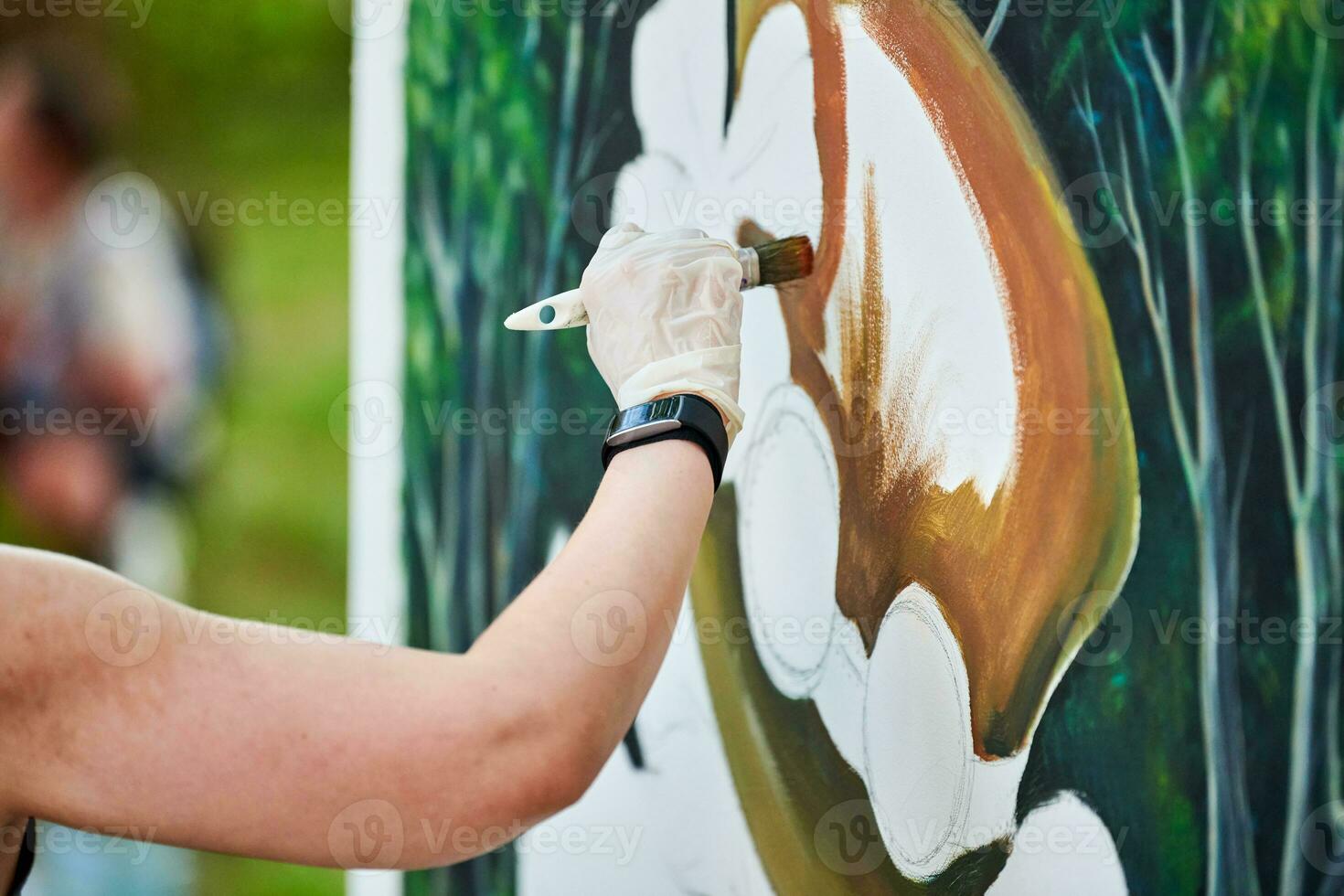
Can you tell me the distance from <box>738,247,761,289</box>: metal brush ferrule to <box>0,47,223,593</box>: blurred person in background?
47.0 inches

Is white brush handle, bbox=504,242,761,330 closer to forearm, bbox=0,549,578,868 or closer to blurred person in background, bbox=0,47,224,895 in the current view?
forearm, bbox=0,549,578,868

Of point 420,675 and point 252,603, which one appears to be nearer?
point 420,675

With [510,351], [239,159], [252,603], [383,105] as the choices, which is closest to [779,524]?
[510,351]

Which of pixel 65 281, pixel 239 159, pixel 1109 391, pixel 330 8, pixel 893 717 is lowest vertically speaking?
pixel 893 717

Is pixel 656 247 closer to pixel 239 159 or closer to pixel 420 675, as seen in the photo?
pixel 420 675

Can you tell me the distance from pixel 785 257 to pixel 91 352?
4.62 feet

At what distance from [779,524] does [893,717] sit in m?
0.24

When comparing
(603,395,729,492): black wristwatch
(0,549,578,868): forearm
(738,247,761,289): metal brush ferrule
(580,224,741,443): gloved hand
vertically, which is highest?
(738,247,761,289): metal brush ferrule

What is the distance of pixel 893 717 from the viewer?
99 cm

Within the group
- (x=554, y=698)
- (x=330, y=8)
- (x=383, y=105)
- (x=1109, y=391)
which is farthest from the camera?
(x=330, y=8)

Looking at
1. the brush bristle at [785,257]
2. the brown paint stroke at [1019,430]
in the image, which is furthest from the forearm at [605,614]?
the brush bristle at [785,257]

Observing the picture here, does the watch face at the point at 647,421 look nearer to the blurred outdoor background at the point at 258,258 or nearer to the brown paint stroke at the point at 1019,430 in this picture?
the brown paint stroke at the point at 1019,430

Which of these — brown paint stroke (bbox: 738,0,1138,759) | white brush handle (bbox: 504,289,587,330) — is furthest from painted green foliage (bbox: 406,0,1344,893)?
white brush handle (bbox: 504,289,587,330)

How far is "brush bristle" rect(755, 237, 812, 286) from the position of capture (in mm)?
Answer: 1086
